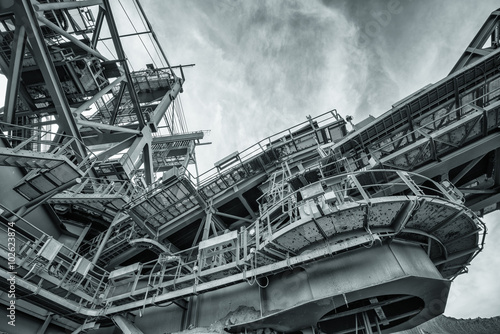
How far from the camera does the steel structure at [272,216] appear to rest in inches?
251

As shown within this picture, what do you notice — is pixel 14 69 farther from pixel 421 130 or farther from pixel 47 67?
pixel 421 130

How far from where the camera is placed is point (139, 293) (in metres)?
8.19

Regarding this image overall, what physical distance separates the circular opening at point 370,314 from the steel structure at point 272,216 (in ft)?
0.15

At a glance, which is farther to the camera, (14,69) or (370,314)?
(14,69)

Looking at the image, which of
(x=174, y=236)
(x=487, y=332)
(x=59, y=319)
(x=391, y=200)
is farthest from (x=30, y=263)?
(x=487, y=332)

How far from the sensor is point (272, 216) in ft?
35.3

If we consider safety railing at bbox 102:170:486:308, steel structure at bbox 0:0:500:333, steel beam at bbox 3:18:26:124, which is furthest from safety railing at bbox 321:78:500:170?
steel beam at bbox 3:18:26:124

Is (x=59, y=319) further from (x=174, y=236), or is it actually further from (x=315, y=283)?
(x=315, y=283)

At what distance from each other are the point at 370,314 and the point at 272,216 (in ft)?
15.7

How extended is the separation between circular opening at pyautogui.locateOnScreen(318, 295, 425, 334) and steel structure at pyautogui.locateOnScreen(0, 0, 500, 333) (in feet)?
0.15

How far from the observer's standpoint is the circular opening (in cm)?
712

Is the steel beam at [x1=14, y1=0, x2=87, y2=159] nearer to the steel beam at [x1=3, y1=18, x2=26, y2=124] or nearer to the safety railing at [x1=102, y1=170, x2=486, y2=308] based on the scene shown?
the steel beam at [x1=3, y1=18, x2=26, y2=124]

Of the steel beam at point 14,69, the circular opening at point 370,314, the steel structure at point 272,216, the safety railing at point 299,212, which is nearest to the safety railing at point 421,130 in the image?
the steel structure at point 272,216

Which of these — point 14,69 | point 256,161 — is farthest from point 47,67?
point 256,161
